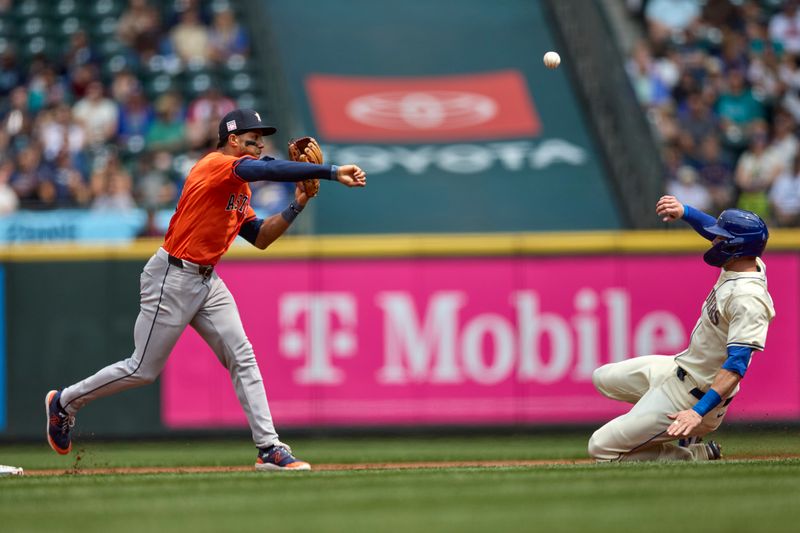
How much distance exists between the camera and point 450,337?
1159cm

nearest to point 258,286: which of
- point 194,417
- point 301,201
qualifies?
point 194,417

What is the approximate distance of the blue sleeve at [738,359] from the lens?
711 centimetres

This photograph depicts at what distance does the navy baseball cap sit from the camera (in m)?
7.63

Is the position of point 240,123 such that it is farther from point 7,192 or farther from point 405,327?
point 7,192

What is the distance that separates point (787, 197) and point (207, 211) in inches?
296

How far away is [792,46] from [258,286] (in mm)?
8429

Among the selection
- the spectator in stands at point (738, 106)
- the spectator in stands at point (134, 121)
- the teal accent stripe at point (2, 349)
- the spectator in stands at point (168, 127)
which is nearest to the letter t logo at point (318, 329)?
the teal accent stripe at point (2, 349)

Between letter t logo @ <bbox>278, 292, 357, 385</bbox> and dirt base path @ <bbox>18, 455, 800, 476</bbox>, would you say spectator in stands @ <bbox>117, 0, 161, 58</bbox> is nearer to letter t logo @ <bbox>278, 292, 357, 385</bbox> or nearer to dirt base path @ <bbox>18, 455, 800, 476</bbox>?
letter t logo @ <bbox>278, 292, 357, 385</bbox>

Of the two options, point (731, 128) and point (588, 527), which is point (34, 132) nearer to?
point (731, 128)

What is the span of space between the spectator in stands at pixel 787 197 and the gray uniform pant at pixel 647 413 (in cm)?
479

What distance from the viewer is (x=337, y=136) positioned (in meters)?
15.0

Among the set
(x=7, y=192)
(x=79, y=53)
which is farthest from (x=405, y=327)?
(x=79, y=53)

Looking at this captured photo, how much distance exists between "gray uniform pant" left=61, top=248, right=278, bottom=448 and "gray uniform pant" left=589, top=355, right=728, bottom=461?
6.59ft

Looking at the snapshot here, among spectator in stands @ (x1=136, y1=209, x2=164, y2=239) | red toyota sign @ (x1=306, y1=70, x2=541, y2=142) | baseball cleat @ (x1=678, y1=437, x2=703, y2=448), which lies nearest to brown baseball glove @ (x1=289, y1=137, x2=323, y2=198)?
baseball cleat @ (x1=678, y1=437, x2=703, y2=448)
